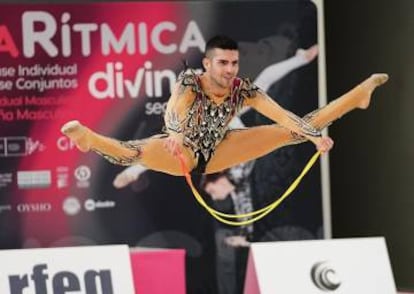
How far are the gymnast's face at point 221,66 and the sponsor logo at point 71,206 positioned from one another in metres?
0.85

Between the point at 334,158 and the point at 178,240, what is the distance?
0.48 m

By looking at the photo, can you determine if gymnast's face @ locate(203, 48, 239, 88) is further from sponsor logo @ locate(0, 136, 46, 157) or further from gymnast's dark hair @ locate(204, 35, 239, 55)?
sponsor logo @ locate(0, 136, 46, 157)

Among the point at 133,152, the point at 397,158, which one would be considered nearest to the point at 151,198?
the point at 397,158

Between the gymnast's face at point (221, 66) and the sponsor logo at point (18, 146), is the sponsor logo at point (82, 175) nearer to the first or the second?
the sponsor logo at point (18, 146)

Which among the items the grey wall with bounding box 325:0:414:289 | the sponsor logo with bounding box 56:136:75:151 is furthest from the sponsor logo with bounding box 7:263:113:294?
the grey wall with bounding box 325:0:414:289

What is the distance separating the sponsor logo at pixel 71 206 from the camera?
205 centimetres

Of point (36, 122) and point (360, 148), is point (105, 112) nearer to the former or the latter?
point (36, 122)

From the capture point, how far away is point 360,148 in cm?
230

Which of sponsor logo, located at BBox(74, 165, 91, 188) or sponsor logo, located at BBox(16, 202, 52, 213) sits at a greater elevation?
sponsor logo, located at BBox(74, 165, 91, 188)

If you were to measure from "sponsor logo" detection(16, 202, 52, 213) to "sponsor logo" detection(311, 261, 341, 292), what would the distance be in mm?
1008

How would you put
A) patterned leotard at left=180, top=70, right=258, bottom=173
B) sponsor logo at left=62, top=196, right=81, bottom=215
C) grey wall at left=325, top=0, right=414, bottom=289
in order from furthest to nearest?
grey wall at left=325, top=0, right=414, bottom=289 < sponsor logo at left=62, top=196, right=81, bottom=215 < patterned leotard at left=180, top=70, right=258, bottom=173

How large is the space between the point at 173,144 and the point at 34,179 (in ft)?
2.62

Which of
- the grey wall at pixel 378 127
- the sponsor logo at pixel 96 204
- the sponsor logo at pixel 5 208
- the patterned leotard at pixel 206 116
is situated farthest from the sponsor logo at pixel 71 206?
the patterned leotard at pixel 206 116

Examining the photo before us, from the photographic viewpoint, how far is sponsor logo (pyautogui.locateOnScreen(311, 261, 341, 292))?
118 centimetres
